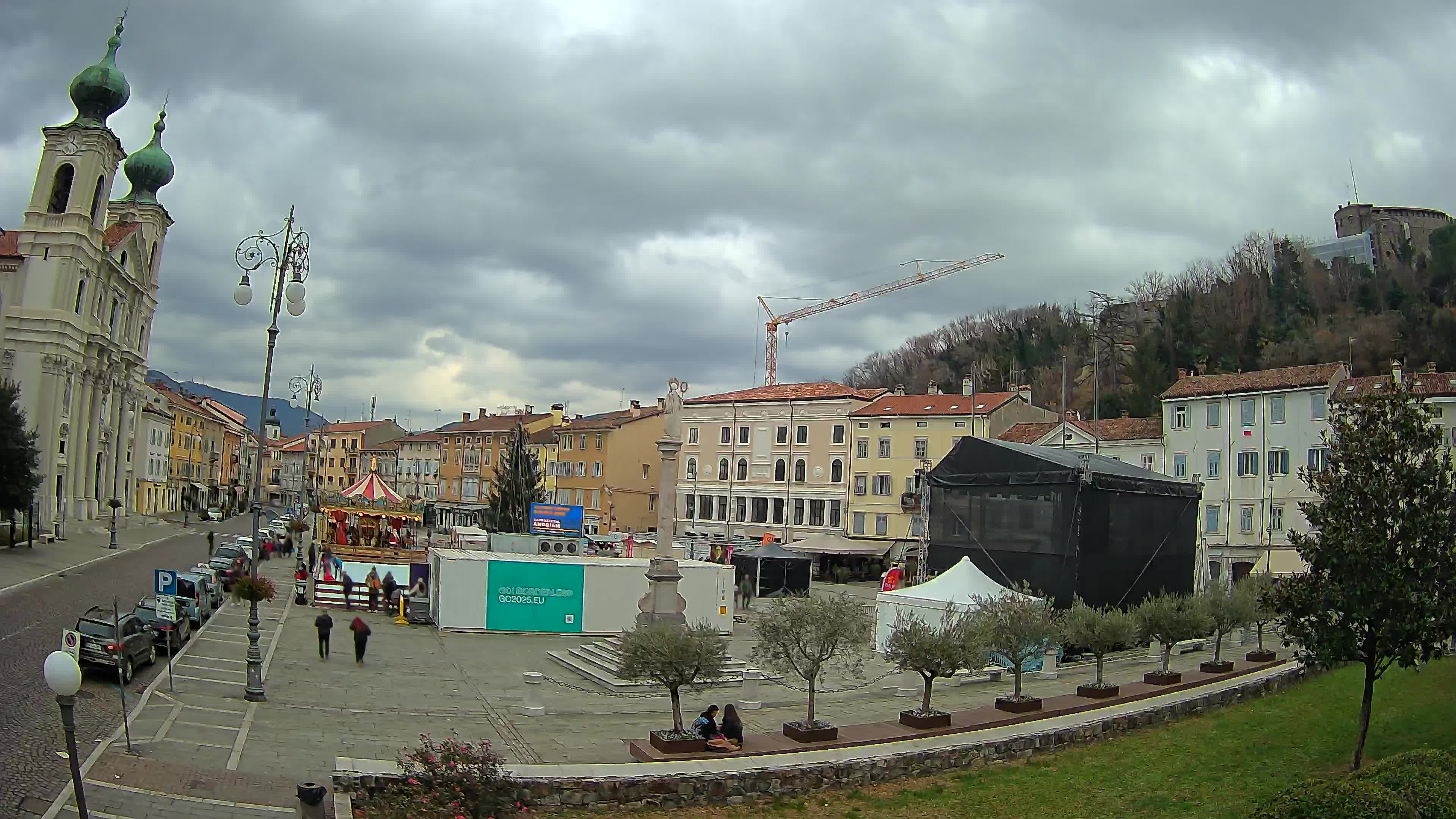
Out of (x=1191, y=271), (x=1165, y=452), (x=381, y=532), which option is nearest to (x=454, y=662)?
(x=381, y=532)

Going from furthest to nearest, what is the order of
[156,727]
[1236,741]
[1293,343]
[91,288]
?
[1293,343] < [91,288] < [1236,741] < [156,727]

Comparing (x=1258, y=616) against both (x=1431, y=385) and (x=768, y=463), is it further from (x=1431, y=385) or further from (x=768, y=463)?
(x=768, y=463)

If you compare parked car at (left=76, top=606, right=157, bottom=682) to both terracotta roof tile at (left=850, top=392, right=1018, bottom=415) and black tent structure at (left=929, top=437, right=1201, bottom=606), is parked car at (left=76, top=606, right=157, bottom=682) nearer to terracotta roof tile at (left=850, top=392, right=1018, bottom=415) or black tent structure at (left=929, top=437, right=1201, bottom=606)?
black tent structure at (left=929, top=437, right=1201, bottom=606)

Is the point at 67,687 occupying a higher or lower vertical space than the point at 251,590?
higher

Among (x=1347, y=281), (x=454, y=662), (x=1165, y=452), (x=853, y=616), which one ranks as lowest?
(x=454, y=662)

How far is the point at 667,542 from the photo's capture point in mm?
25875

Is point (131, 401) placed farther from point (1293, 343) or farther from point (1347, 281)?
point (1347, 281)

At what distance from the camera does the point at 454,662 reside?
26.5m

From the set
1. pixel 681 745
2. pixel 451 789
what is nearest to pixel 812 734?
pixel 681 745

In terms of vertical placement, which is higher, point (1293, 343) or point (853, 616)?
point (1293, 343)

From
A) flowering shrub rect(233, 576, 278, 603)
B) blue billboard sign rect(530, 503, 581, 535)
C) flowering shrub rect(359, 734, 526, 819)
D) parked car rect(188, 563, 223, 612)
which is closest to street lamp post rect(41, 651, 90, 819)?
flowering shrub rect(359, 734, 526, 819)

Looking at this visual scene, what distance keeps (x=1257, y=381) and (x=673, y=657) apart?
1683 inches

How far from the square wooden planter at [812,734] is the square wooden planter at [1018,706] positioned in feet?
15.4

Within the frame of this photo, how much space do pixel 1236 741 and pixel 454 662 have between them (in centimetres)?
1826
